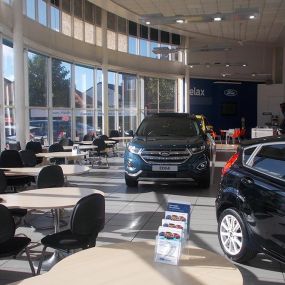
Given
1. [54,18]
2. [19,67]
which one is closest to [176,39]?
[54,18]

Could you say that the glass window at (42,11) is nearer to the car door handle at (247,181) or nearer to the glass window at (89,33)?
the glass window at (89,33)

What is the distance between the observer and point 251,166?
4316mm

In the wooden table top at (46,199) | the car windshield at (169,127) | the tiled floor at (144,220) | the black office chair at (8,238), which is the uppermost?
the car windshield at (169,127)

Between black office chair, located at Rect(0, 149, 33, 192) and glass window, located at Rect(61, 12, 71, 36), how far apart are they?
29.1 ft

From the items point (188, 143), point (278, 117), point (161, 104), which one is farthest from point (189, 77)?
point (188, 143)

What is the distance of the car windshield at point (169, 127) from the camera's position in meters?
9.29

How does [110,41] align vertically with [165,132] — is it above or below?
above

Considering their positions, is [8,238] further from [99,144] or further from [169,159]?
[99,144]

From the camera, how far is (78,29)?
17.0m

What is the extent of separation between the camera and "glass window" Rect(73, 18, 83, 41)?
658 inches

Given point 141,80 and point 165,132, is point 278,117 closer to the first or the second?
point 141,80

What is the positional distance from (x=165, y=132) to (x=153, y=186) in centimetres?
116

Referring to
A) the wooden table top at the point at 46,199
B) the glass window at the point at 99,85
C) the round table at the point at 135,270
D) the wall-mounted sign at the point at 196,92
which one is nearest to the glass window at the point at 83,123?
the glass window at the point at 99,85

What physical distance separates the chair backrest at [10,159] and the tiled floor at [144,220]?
1.36 metres
